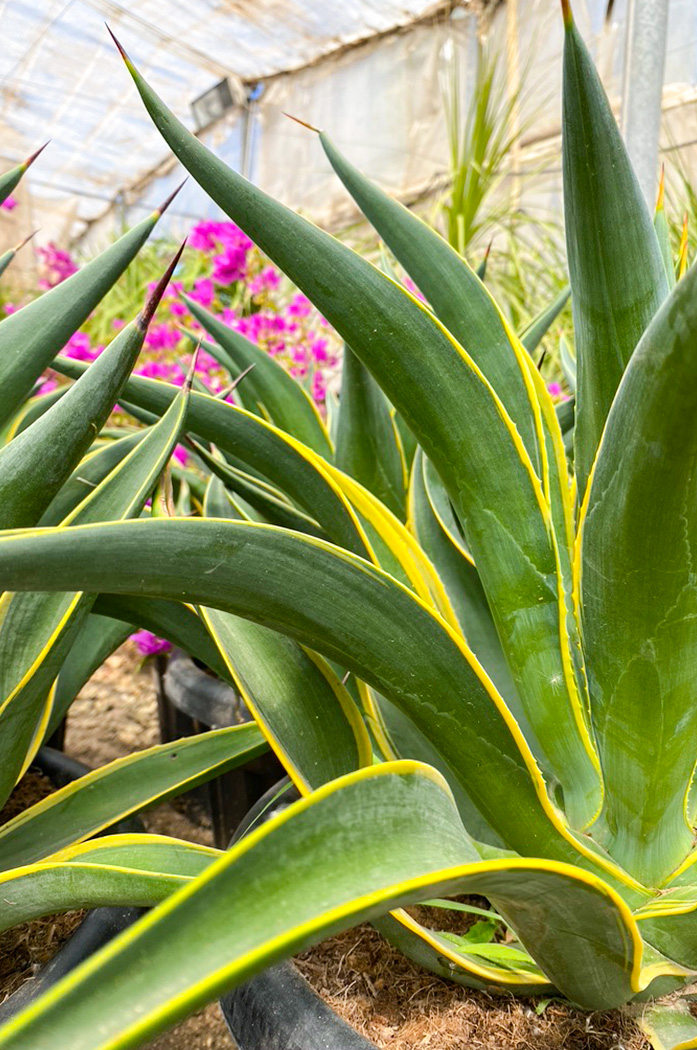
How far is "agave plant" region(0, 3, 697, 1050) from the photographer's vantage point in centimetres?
25

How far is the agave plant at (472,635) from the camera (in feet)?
0.83

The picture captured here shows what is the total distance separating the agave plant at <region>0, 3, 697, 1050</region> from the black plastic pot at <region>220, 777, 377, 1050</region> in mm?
55

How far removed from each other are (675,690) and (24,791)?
0.54 meters

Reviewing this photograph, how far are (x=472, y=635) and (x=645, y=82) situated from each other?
0.83 meters

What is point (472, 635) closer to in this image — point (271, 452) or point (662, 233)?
point (271, 452)

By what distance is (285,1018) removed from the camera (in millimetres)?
422

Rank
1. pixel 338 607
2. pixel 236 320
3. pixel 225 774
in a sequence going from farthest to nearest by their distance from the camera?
pixel 236 320 → pixel 225 774 → pixel 338 607

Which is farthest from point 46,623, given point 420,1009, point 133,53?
point 133,53

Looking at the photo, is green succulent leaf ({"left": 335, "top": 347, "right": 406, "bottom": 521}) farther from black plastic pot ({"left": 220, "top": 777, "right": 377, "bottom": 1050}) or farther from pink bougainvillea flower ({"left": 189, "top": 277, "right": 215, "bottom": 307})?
pink bougainvillea flower ({"left": 189, "top": 277, "right": 215, "bottom": 307})

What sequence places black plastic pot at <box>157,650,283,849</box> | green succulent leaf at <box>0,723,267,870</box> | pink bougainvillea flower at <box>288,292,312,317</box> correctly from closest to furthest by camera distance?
1. green succulent leaf at <box>0,723,267,870</box>
2. black plastic pot at <box>157,650,283,849</box>
3. pink bougainvillea flower at <box>288,292,312,317</box>

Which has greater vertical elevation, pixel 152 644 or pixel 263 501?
pixel 263 501

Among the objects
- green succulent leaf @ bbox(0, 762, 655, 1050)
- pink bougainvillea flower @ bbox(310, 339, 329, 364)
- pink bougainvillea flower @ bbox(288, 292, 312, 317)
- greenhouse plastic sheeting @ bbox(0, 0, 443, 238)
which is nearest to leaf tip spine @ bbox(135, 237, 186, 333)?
green succulent leaf @ bbox(0, 762, 655, 1050)

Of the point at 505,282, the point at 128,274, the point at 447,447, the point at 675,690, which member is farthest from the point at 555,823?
the point at 128,274

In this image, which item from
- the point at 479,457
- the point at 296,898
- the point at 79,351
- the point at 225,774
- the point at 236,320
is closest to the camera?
the point at 296,898
